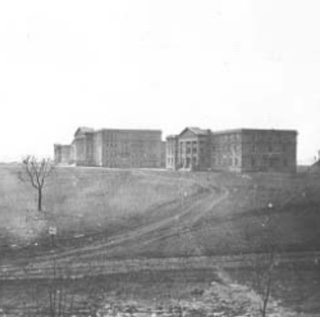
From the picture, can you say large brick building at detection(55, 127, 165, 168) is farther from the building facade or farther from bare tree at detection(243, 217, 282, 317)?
bare tree at detection(243, 217, 282, 317)

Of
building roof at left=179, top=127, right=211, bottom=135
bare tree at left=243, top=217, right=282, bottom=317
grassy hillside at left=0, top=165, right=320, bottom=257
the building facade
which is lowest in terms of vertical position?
bare tree at left=243, top=217, right=282, bottom=317

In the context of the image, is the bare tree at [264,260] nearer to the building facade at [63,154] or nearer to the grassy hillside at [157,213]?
the grassy hillside at [157,213]

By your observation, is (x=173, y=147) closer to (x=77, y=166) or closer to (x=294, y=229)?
(x=77, y=166)

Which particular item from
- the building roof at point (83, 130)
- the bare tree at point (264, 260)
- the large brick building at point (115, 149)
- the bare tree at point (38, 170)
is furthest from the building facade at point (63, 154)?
the bare tree at point (264, 260)

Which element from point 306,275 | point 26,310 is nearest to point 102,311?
point 26,310

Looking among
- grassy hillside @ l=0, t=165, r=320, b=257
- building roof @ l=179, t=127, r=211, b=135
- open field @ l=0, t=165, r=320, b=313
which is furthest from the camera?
building roof @ l=179, t=127, r=211, b=135

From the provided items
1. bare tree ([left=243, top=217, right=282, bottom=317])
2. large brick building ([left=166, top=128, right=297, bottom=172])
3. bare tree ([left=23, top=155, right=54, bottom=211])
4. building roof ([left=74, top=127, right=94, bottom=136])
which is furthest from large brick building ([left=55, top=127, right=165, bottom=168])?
bare tree ([left=243, top=217, right=282, bottom=317])
